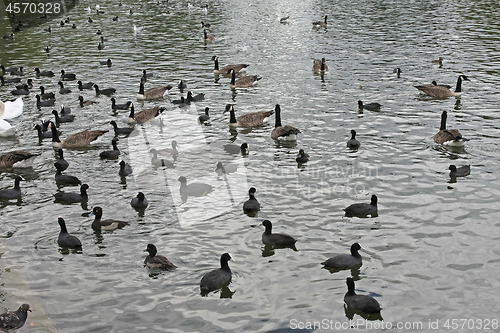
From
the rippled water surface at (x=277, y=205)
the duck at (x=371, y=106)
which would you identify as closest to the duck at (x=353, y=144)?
the rippled water surface at (x=277, y=205)

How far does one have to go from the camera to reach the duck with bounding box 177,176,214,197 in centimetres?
1655

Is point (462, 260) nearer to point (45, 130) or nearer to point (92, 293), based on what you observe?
point (92, 293)

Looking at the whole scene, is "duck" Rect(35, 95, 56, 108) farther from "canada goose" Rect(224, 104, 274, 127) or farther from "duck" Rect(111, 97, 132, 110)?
"canada goose" Rect(224, 104, 274, 127)

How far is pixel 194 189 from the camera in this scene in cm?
1656

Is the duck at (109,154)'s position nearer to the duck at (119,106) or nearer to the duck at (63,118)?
the duck at (63,118)

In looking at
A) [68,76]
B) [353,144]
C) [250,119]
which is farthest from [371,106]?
[68,76]

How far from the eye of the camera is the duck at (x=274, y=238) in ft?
44.1

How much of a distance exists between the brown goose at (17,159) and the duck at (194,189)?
6.26 meters

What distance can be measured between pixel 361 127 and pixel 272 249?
32.5 ft

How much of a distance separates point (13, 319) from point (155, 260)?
10.7 feet

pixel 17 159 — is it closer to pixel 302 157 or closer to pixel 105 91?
pixel 105 91

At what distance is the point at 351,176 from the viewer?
17359 mm

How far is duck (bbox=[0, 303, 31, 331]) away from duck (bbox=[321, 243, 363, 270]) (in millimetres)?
6751

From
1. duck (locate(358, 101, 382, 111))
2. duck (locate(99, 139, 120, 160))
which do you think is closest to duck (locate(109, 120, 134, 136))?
duck (locate(99, 139, 120, 160))
